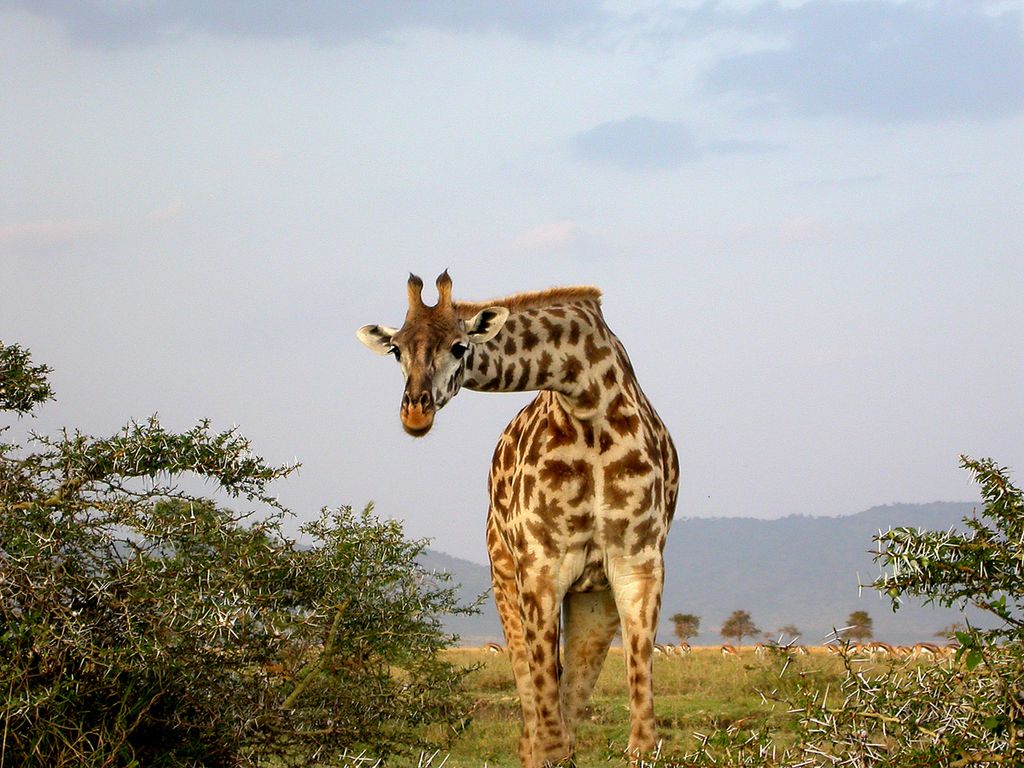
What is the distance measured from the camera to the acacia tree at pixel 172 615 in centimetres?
684

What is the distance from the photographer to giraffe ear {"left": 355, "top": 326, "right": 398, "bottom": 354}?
822 centimetres

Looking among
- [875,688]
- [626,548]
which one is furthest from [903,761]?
[626,548]

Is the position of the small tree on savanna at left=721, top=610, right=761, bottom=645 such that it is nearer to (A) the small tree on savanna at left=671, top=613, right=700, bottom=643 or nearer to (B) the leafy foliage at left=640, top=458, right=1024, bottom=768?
(A) the small tree on savanna at left=671, top=613, right=700, bottom=643

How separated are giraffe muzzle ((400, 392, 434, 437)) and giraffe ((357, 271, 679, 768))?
1.26ft

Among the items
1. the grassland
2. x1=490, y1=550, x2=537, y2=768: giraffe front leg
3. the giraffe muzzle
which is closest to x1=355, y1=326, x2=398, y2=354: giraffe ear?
the giraffe muzzle

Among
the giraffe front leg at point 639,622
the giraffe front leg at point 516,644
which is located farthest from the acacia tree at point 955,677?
the giraffe front leg at point 516,644

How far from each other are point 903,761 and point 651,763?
1157 millimetres

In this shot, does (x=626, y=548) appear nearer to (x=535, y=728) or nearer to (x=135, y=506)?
(x=535, y=728)

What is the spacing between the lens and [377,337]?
828 cm

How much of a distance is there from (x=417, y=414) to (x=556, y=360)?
4.36 feet

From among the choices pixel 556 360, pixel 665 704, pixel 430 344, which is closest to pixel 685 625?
pixel 665 704

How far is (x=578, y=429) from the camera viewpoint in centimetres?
873

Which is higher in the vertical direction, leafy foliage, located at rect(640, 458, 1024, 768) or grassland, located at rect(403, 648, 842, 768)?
leafy foliage, located at rect(640, 458, 1024, 768)

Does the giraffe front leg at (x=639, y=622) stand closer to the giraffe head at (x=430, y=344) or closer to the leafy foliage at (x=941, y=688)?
the giraffe head at (x=430, y=344)
